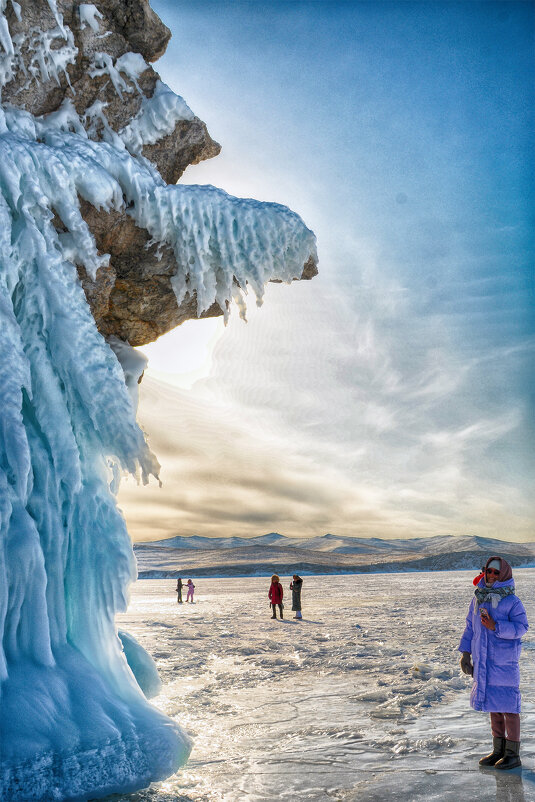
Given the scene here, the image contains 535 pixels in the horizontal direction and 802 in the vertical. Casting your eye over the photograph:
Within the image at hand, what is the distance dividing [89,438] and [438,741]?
423 centimetres

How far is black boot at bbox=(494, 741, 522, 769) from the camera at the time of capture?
4.69 meters

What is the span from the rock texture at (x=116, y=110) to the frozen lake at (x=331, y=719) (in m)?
4.74

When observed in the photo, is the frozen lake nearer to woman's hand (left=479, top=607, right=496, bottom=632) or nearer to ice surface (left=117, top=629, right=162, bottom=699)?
ice surface (left=117, top=629, right=162, bottom=699)

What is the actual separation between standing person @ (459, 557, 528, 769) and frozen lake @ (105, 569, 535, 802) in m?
0.23

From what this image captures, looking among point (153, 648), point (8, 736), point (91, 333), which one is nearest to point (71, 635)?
point (8, 736)

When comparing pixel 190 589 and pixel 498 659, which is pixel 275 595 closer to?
pixel 190 589

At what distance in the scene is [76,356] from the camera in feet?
19.9

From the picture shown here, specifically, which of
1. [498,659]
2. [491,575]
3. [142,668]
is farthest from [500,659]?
[142,668]

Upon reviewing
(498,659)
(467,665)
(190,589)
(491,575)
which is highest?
(491,575)

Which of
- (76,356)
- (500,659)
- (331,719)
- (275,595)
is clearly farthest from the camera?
(275,595)

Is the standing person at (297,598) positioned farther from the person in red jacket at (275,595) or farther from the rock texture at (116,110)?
the rock texture at (116,110)

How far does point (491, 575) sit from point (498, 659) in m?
0.65

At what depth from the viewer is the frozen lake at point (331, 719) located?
4.44 m

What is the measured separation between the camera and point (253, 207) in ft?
24.4
